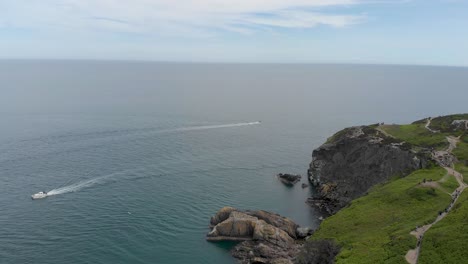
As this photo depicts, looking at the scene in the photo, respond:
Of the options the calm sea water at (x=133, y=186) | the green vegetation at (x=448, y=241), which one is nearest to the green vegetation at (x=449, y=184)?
the green vegetation at (x=448, y=241)

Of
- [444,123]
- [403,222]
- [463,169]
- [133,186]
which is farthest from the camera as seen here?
[444,123]

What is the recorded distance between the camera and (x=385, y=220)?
68938 millimetres

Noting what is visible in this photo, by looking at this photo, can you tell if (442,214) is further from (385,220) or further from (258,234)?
(258,234)

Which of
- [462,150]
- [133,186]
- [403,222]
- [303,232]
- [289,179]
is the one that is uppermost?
[462,150]

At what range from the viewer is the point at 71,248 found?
73562 mm

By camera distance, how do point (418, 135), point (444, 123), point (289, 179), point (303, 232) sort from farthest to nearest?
1. point (444, 123)
2. point (289, 179)
3. point (418, 135)
4. point (303, 232)

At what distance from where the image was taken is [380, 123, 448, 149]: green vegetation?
340ft

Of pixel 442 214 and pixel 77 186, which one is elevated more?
pixel 442 214

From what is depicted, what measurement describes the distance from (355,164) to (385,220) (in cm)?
4137

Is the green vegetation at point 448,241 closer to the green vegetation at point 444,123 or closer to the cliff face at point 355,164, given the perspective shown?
the cliff face at point 355,164

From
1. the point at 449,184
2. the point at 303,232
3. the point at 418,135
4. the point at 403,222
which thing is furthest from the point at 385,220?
the point at 418,135

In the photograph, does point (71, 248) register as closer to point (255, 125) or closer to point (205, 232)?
point (205, 232)

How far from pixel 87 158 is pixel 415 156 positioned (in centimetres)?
9963

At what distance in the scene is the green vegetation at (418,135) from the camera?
104m
